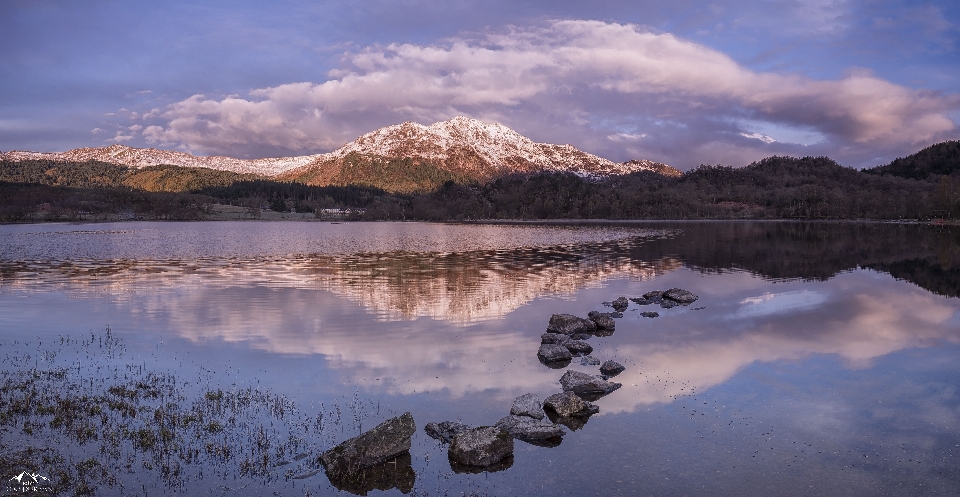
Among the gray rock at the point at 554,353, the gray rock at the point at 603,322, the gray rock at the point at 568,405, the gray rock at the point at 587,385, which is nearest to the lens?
the gray rock at the point at 568,405

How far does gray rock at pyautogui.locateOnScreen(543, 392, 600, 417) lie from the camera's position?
55.6 feet

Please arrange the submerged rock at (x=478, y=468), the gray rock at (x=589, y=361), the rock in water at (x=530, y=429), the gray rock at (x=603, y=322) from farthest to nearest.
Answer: the gray rock at (x=603, y=322)
the gray rock at (x=589, y=361)
the rock in water at (x=530, y=429)
the submerged rock at (x=478, y=468)

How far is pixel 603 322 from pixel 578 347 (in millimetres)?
4848

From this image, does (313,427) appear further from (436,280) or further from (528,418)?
(436,280)

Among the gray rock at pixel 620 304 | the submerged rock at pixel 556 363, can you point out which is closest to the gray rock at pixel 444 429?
the submerged rock at pixel 556 363

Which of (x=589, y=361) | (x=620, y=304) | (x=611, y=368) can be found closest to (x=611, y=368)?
(x=611, y=368)

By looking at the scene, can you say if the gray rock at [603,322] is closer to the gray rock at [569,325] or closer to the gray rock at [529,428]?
the gray rock at [569,325]

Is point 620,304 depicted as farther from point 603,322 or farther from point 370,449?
point 370,449

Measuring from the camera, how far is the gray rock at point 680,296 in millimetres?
37688

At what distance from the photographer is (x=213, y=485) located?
12.5m

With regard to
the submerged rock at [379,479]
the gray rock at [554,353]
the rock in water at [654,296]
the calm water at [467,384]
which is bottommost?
the submerged rock at [379,479]

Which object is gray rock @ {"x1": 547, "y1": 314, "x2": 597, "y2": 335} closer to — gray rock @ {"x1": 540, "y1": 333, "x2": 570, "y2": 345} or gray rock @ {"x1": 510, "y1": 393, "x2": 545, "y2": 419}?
gray rock @ {"x1": 540, "y1": 333, "x2": 570, "y2": 345}

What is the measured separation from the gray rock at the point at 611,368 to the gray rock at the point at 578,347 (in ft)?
9.01

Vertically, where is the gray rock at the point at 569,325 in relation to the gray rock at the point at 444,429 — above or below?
above
